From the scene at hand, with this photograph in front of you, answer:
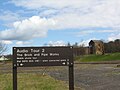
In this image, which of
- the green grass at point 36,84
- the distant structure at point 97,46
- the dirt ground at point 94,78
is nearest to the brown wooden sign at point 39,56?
the green grass at point 36,84

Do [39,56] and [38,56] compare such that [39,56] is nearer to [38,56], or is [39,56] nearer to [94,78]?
[38,56]

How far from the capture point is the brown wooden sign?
36.7 feet

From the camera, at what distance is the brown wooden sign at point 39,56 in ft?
36.7

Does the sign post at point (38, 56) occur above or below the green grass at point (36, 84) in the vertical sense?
above

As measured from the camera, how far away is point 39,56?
36.8ft

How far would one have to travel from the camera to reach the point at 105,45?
131m

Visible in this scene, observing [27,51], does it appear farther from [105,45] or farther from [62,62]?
[105,45]

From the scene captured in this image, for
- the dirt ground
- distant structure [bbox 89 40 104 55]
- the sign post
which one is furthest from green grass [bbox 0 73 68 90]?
distant structure [bbox 89 40 104 55]

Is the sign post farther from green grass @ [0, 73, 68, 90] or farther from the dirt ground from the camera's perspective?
the dirt ground

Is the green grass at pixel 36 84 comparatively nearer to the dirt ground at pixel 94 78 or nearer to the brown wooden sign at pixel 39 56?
the dirt ground at pixel 94 78

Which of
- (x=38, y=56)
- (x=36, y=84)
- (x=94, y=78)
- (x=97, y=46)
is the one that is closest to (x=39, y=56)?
(x=38, y=56)

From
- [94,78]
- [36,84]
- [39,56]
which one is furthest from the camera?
[94,78]

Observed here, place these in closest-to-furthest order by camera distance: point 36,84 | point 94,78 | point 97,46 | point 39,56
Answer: point 39,56 < point 36,84 < point 94,78 < point 97,46

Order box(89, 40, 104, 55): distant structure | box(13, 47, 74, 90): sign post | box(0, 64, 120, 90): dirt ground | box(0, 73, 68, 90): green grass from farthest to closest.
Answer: box(89, 40, 104, 55): distant structure < box(0, 64, 120, 90): dirt ground < box(0, 73, 68, 90): green grass < box(13, 47, 74, 90): sign post
